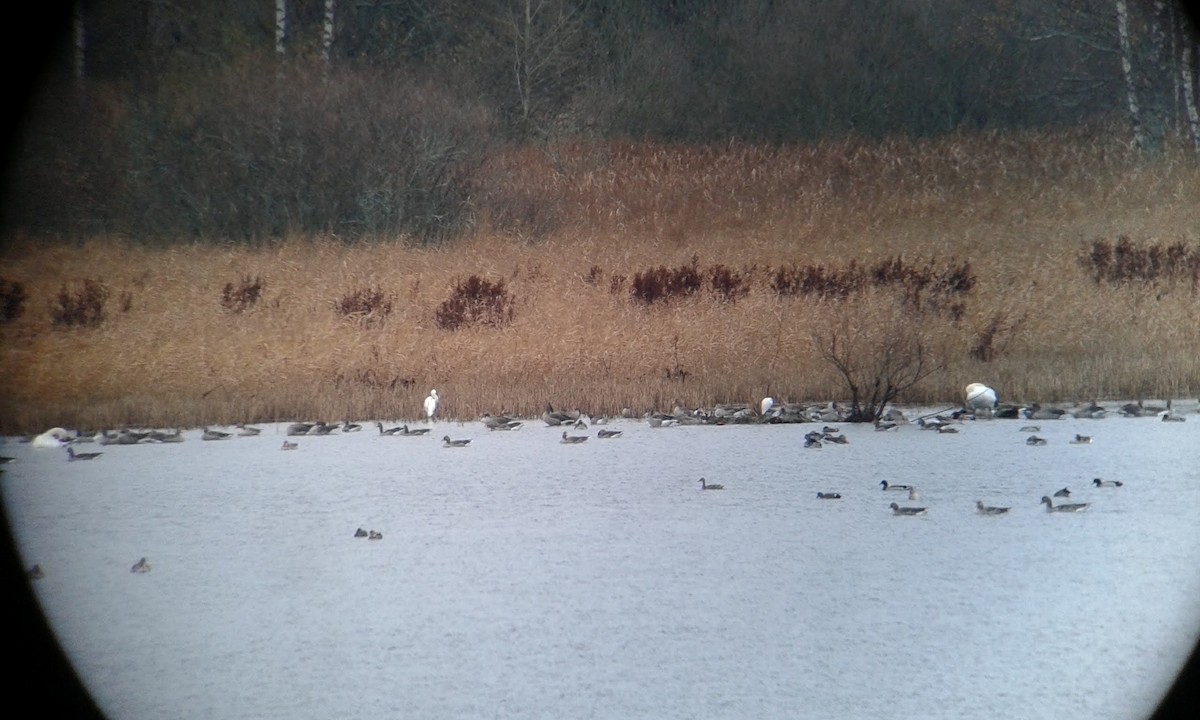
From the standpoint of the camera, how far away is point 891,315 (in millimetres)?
13383

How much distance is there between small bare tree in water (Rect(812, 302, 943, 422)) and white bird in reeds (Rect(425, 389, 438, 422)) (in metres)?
3.27

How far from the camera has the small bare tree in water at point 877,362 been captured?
10.8 metres

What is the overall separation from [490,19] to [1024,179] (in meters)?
11.0

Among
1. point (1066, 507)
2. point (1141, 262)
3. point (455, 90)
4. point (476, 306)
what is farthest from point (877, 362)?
point (455, 90)

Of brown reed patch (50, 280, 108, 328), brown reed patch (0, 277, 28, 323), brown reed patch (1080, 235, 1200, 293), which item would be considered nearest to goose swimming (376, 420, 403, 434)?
brown reed patch (50, 280, 108, 328)

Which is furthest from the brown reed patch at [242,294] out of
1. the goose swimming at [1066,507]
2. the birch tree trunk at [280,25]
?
the birch tree trunk at [280,25]

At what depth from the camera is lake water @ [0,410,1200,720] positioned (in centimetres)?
473

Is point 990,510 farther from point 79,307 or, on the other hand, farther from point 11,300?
point 11,300

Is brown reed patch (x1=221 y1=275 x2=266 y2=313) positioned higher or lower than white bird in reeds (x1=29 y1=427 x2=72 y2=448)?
higher

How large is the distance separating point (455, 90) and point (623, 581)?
1926 cm

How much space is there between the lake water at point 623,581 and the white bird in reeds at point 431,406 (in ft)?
5.51

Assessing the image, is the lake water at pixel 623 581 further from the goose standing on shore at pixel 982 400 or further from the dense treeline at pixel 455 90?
the dense treeline at pixel 455 90

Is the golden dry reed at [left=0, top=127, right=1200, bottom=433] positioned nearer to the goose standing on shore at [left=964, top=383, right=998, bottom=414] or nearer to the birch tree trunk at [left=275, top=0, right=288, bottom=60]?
the goose standing on shore at [left=964, top=383, right=998, bottom=414]

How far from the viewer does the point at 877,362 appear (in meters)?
11.1
